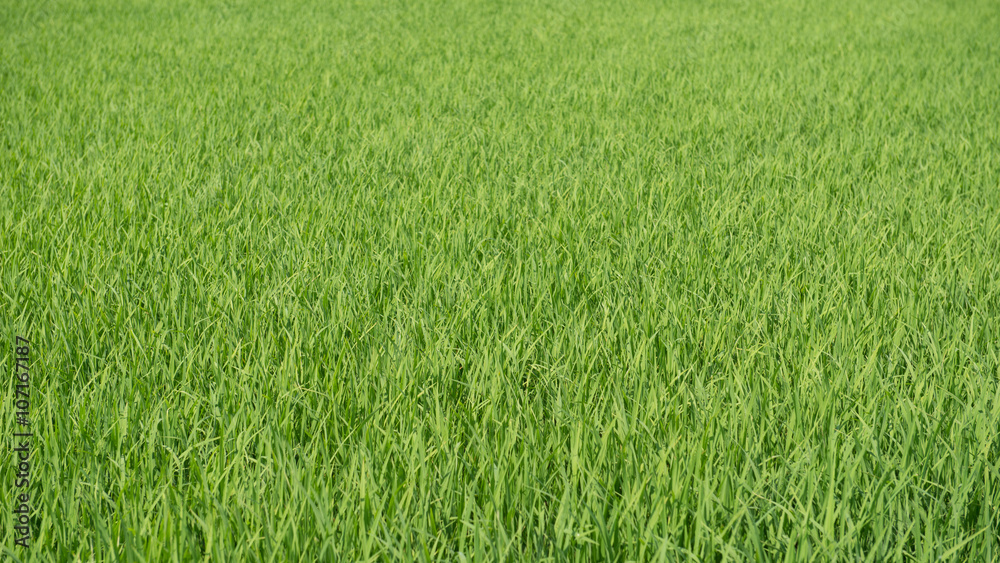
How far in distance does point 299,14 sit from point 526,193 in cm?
727

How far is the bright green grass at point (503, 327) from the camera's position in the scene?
117cm

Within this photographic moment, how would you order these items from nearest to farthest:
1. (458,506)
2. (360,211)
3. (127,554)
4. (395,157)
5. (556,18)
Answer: (127,554), (458,506), (360,211), (395,157), (556,18)

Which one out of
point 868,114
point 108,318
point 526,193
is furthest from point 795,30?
point 108,318

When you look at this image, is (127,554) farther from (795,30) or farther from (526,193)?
(795,30)

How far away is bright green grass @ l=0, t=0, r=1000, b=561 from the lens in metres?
1.17

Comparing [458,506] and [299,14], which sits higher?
[299,14]

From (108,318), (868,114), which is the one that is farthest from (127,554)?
(868,114)

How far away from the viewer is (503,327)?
1.88m

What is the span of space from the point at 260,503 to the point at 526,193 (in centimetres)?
197

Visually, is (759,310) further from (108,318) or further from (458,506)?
(108,318)

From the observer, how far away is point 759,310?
77.2 inches

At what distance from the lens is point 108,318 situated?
186 centimetres

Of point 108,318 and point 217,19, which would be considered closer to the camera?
point 108,318

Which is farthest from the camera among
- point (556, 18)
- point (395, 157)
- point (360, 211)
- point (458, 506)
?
point (556, 18)
